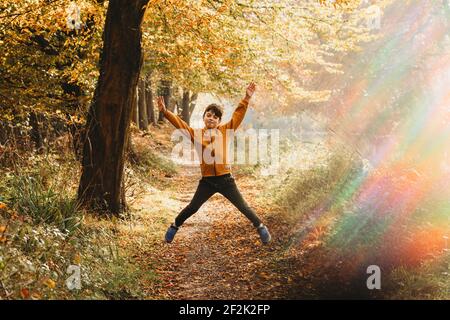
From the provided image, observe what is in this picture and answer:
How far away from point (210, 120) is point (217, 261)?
2.31m

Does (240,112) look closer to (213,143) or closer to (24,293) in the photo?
(213,143)

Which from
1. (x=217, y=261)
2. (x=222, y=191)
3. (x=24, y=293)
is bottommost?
(x=217, y=261)

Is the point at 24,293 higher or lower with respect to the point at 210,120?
lower

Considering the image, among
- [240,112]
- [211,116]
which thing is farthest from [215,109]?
[240,112]

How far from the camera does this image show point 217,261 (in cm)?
738

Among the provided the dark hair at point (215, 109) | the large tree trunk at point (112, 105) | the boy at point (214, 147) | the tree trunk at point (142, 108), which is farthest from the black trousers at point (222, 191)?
the tree trunk at point (142, 108)

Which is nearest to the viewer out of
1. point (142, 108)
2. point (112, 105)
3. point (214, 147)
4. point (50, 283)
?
point (50, 283)

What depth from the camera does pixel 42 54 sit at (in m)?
11.1

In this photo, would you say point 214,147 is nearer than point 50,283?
No

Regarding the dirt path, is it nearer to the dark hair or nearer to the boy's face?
the boy's face

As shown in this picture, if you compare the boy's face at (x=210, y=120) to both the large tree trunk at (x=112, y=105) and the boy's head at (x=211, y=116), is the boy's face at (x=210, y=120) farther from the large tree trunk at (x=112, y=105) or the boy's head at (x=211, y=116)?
the large tree trunk at (x=112, y=105)

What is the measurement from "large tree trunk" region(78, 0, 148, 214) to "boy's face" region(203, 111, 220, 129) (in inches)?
77.9

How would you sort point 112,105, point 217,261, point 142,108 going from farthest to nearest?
point 142,108
point 112,105
point 217,261
